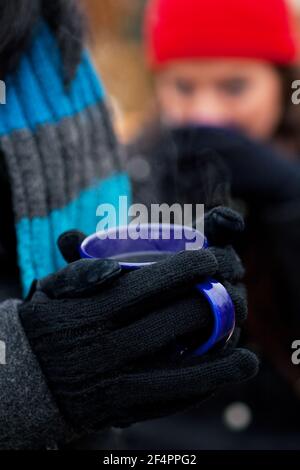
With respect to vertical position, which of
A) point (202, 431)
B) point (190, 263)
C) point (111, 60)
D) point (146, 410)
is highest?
point (111, 60)

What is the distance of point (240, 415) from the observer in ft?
4.54

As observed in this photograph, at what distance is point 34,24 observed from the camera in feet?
2.53

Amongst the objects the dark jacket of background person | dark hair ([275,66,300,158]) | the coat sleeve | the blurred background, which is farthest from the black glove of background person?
the blurred background

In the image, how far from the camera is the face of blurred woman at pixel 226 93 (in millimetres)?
1943

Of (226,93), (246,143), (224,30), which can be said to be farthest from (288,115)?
(246,143)

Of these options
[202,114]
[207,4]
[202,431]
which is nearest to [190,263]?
[202,431]

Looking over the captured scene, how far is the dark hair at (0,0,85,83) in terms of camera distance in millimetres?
728

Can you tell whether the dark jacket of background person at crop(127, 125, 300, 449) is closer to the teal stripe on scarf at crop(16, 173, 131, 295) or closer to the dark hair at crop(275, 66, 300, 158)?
the teal stripe on scarf at crop(16, 173, 131, 295)

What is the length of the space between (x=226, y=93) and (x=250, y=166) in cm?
43

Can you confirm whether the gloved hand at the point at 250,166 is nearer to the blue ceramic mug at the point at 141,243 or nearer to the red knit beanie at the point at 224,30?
the red knit beanie at the point at 224,30

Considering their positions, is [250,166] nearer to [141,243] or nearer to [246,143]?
[246,143]
